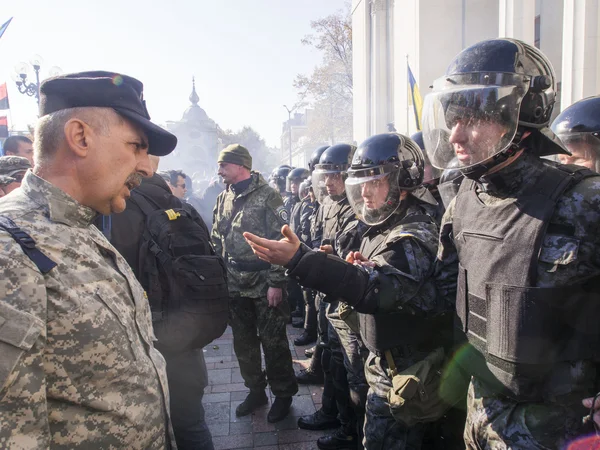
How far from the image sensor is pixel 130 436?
4.94ft

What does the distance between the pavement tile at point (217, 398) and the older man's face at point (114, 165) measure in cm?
333

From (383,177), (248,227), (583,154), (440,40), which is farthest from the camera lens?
(440,40)

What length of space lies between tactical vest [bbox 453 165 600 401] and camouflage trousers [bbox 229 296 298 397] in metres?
2.56

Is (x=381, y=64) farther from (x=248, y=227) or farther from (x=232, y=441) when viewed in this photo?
(x=232, y=441)

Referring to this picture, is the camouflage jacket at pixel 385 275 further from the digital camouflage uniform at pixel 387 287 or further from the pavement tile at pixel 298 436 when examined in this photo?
the pavement tile at pixel 298 436

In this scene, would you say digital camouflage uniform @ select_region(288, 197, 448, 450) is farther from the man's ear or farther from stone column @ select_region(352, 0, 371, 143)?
stone column @ select_region(352, 0, 371, 143)

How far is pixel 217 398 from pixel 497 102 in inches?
154

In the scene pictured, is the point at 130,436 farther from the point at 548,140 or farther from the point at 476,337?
the point at 548,140

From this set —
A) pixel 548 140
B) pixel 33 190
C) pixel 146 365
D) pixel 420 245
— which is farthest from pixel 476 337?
pixel 33 190

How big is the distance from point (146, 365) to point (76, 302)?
1.35ft

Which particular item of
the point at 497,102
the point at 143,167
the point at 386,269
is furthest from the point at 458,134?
the point at 143,167

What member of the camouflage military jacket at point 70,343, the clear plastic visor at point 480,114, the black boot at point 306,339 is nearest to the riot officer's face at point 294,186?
the black boot at point 306,339

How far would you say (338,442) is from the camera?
359 cm

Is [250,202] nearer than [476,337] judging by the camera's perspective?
No
